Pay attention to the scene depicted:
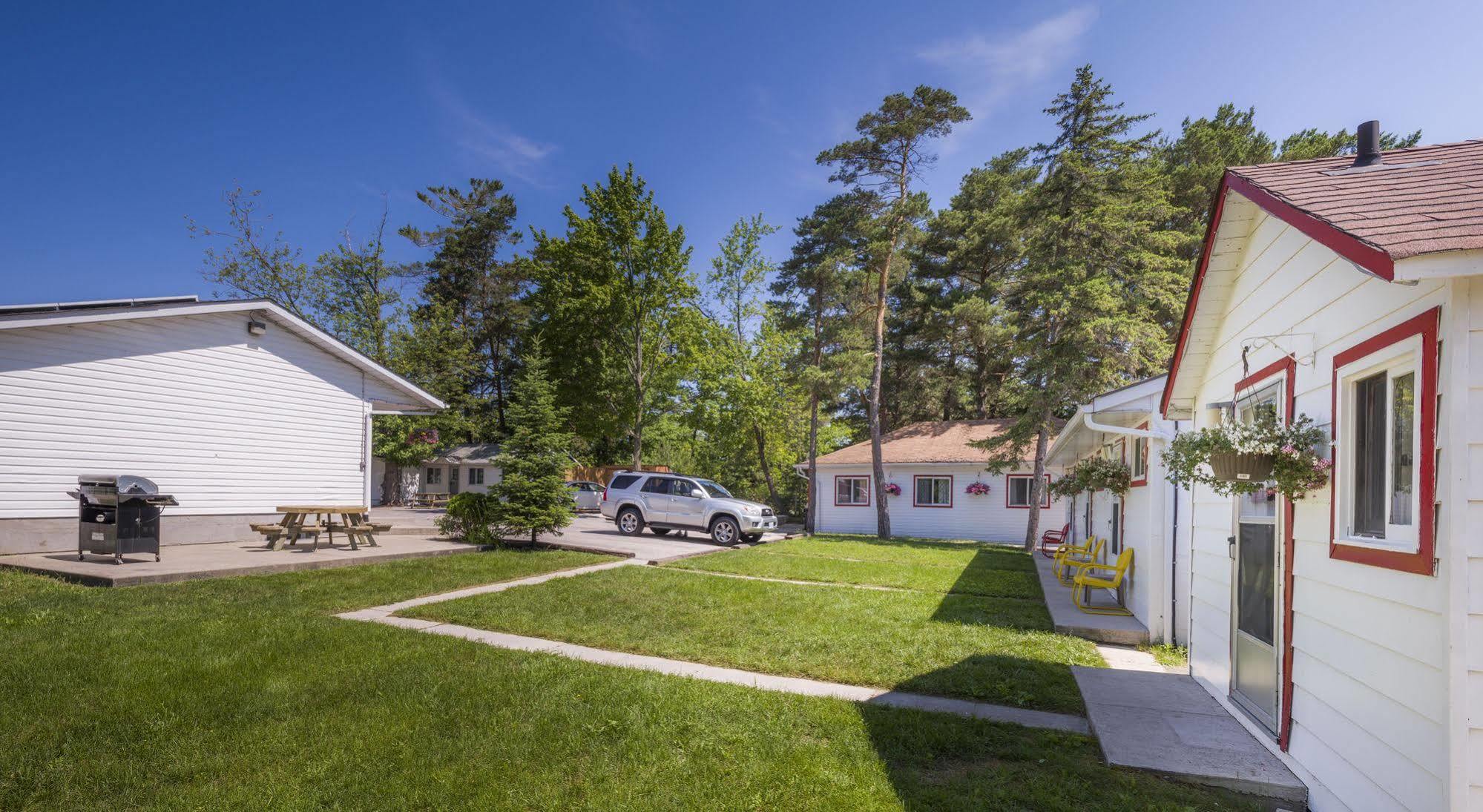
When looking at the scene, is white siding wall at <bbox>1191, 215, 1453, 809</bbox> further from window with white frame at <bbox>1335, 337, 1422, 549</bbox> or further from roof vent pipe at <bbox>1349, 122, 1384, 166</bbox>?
roof vent pipe at <bbox>1349, 122, 1384, 166</bbox>

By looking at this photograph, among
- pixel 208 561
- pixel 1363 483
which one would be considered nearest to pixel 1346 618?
pixel 1363 483

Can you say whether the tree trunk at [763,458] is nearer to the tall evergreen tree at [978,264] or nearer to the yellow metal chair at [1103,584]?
the tall evergreen tree at [978,264]

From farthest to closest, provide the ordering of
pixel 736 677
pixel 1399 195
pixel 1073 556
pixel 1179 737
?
1. pixel 1073 556
2. pixel 736 677
3. pixel 1179 737
4. pixel 1399 195

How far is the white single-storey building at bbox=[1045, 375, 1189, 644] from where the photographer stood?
23.9ft

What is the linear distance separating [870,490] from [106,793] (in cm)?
2437

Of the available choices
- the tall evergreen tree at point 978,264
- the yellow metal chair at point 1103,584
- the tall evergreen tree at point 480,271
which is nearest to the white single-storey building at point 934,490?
the tall evergreen tree at point 978,264

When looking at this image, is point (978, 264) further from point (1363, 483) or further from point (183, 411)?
point (1363, 483)

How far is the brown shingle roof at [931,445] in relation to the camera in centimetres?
2442

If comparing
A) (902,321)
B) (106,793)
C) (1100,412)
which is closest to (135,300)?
(106,793)

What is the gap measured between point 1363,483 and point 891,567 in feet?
37.4

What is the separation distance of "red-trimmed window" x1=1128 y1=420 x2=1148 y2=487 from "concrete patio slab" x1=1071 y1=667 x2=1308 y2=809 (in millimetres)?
3630

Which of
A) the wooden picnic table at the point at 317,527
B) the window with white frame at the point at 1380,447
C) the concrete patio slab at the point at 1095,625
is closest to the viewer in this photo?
the window with white frame at the point at 1380,447

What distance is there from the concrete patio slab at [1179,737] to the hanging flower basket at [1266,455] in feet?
5.09

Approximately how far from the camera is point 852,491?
88.3 ft
